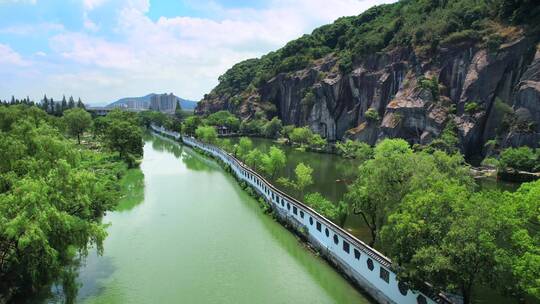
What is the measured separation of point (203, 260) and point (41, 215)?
10.5 meters

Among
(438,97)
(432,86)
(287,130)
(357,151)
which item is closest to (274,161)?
(357,151)

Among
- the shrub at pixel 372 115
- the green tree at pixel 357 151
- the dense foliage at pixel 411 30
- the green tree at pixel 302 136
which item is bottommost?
the green tree at pixel 357 151

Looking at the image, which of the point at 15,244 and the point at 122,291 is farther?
the point at 122,291

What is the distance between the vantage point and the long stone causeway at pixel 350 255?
55.3 feet

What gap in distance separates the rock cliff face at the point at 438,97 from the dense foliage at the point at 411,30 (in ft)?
7.21

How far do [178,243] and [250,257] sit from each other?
563 centimetres

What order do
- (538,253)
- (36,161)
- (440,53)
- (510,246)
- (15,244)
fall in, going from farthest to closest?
(440,53) < (36,161) < (15,244) < (510,246) < (538,253)

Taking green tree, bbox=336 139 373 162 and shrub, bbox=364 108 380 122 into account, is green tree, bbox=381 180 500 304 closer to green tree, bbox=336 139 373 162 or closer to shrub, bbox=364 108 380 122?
green tree, bbox=336 139 373 162

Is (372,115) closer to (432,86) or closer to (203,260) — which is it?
(432,86)

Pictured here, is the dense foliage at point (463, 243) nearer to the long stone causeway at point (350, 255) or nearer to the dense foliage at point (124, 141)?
the long stone causeway at point (350, 255)

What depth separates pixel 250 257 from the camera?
25.2 meters

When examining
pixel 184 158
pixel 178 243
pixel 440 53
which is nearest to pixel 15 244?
pixel 178 243

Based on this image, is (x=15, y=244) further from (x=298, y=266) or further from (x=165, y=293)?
(x=298, y=266)

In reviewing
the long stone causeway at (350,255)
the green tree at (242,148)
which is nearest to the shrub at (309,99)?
the green tree at (242,148)
